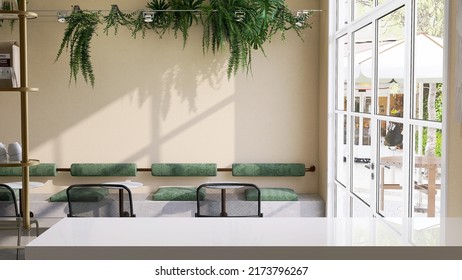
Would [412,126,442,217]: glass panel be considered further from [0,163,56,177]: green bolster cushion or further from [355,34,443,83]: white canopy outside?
[0,163,56,177]: green bolster cushion

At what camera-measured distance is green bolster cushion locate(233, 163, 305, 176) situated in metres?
7.55

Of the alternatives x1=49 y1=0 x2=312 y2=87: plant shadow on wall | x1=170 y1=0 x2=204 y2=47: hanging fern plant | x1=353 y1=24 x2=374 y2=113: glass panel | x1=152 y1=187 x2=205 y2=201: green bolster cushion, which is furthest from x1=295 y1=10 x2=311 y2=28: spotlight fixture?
x1=152 y1=187 x2=205 y2=201: green bolster cushion

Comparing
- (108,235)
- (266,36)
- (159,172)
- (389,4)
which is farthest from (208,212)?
(108,235)

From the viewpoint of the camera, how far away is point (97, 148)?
7598 millimetres

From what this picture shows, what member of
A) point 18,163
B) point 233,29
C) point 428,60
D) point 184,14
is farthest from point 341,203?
point 18,163

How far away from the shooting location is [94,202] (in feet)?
19.9

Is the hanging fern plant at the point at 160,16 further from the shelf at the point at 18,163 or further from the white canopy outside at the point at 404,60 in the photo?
the shelf at the point at 18,163

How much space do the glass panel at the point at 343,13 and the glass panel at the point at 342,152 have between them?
3.03 ft

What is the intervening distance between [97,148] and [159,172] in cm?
78

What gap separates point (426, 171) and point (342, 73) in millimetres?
2894

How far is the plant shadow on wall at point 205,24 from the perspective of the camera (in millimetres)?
6965

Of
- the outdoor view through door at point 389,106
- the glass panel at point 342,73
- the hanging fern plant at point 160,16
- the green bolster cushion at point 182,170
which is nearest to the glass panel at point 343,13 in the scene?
the outdoor view through door at point 389,106

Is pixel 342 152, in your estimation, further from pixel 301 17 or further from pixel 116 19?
pixel 116 19
